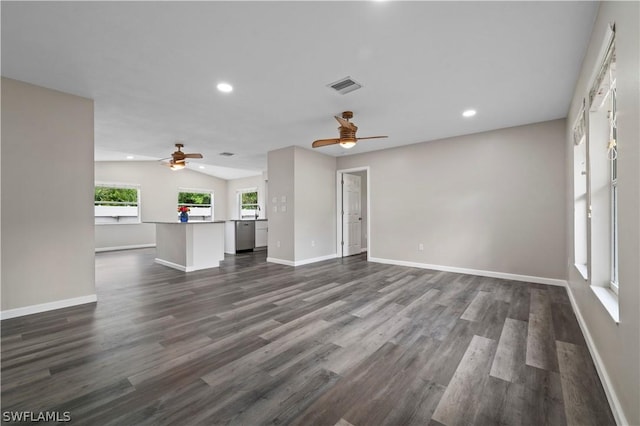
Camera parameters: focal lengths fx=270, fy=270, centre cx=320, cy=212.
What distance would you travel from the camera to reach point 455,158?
5105 mm

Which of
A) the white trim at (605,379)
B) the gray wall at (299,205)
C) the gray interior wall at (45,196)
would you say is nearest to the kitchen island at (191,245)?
the gray wall at (299,205)

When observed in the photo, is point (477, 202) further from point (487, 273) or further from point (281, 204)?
point (281, 204)

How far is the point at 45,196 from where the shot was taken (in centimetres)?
315

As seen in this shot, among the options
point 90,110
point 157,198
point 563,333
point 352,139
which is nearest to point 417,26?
point 352,139

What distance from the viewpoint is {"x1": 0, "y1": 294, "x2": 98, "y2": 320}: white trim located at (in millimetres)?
2938

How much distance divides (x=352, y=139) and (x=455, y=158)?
2.46m

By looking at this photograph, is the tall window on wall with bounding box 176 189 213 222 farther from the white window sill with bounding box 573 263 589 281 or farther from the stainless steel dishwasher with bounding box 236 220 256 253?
the white window sill with bounding box 573 263 589 281

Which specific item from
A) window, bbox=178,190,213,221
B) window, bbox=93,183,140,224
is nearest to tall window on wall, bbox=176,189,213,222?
window, bbox=178,190,213,221

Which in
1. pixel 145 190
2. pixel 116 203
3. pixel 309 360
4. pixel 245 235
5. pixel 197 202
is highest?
pixel 145 190

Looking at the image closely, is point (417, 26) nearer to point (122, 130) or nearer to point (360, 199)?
point (122, 130)

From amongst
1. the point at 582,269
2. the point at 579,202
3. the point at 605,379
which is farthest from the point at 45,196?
the point at 579,202

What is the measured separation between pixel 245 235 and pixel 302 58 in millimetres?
6270

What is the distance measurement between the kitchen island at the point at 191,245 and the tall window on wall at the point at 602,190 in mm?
5741

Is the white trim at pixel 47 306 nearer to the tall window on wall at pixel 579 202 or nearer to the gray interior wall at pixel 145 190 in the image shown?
the tall window on wall at pixel 579 202
